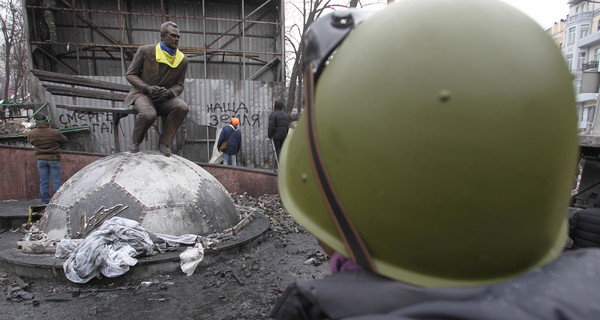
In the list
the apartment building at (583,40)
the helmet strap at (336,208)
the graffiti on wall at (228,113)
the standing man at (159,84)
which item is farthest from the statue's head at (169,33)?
the apartment building at (583,40)

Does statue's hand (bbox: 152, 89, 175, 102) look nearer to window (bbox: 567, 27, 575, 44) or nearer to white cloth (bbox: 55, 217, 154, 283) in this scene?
white cloth (bbox: 55, 217, 154, 283)

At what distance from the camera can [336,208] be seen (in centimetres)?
86

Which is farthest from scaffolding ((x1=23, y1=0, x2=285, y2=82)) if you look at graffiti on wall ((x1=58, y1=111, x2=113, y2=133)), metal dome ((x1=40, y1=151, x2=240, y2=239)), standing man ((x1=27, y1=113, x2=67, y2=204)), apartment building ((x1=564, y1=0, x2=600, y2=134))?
apartment building ((x1=564, y1=0, x2=600, y2=134))

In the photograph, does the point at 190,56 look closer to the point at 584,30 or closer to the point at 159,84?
the point at 159,84

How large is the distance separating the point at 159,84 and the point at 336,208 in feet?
16.0

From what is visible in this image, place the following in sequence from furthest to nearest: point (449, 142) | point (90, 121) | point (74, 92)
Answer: point (90, 121) < point (74, 92) < point (449, 142)

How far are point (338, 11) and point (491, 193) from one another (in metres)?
0.58

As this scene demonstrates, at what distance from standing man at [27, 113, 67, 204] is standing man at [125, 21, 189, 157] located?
296 cm

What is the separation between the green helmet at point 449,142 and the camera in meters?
0.69

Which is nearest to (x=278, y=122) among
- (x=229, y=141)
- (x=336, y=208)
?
(x=229, y=141)

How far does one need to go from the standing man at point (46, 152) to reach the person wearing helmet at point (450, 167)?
7664 mm

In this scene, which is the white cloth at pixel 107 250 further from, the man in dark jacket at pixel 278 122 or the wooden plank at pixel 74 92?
the man in dark jacket at pixel 278 122

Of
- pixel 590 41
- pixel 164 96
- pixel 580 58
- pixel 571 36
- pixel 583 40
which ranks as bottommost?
pixel 164 96

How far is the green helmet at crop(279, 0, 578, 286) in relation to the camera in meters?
0.69
